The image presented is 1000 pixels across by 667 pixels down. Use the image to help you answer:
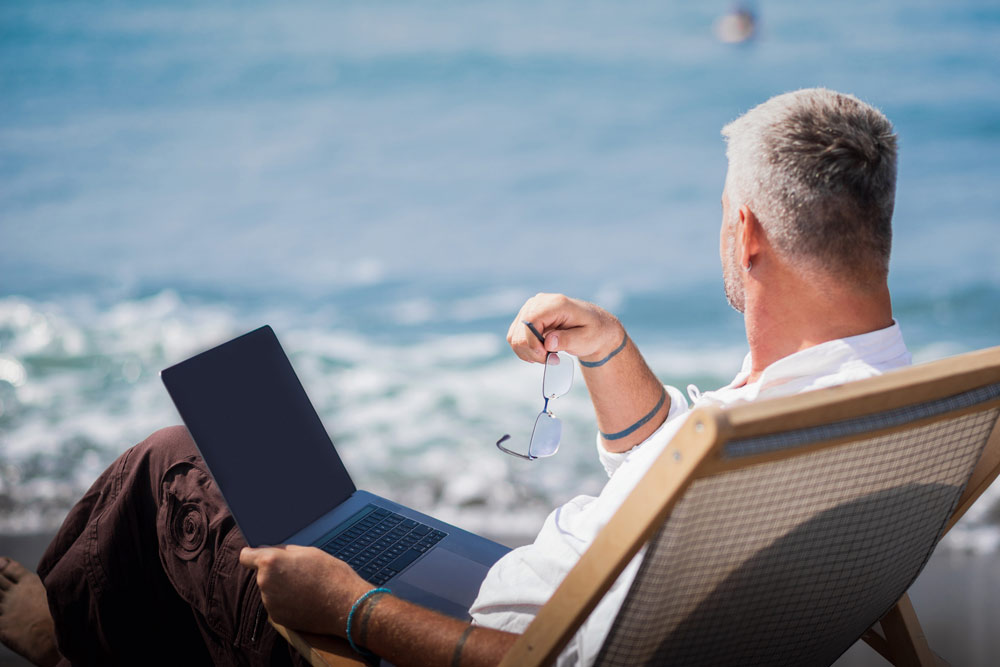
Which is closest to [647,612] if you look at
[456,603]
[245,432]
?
[456,603]

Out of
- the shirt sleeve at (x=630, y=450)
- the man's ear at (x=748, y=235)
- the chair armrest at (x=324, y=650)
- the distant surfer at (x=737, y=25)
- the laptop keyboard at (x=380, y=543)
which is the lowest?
the shirt sleeve at (x=630, y=450)

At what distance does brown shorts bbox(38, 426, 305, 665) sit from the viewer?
1771 millimetres

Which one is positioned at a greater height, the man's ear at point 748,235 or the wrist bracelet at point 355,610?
the man's ear at point 748,235

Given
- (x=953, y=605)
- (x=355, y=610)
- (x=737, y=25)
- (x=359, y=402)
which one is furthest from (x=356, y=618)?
(x=737, y=25)

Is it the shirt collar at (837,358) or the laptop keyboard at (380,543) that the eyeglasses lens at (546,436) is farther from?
the shirt collar at (837,358)

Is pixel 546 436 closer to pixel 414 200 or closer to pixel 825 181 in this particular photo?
pixel 825 181

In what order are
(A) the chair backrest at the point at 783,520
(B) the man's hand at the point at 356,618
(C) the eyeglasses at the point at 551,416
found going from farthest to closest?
(C) the eyeglasses at the point at 551,416, (B) the man's hand at the point at 356,618, (A) the chair backrest at the point at 783,520

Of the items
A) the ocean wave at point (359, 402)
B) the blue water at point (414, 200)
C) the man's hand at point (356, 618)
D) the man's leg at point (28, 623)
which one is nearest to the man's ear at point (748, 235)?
the man's hand at point (356, 618)

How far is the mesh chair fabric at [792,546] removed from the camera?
1.19 meters

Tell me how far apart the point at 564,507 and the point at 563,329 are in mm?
486

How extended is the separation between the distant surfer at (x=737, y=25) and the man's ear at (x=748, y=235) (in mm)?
13348

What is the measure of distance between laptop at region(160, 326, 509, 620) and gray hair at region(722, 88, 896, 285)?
864mm

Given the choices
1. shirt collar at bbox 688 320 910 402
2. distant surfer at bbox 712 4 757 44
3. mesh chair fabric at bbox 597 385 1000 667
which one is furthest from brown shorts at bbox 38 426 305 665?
distant surfer at bbox 712 4 757 44

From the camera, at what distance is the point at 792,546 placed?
4.34 ft
